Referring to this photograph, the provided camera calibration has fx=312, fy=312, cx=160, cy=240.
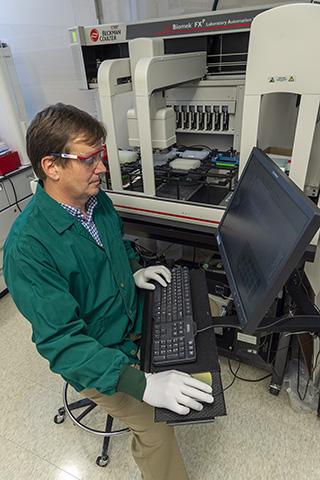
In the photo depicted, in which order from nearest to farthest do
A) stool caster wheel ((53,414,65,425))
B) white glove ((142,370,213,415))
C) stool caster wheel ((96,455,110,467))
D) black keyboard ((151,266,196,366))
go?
1. white glove ((142,370,213,415))
2. black keyboard ((151,266,196,366))
3. stool caster wheel ((96,455,110,467))
4. stool caster wheel ((53,414,65,425))

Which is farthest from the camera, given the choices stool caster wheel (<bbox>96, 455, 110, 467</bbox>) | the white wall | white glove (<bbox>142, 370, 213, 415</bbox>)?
the white wall

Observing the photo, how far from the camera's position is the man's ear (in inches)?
37.0

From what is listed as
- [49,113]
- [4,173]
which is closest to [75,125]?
[49,113]

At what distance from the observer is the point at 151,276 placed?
4.12 feet

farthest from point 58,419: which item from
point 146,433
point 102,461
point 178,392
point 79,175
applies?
point 79,175

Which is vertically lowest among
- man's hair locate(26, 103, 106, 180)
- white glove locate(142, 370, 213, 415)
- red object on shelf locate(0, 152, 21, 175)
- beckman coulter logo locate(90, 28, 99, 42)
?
white glove locate(142, 370, 213, 415)

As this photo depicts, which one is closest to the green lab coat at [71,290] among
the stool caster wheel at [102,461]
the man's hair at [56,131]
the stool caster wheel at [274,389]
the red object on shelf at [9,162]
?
the man's hair at [56,131]

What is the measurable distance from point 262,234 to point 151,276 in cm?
56

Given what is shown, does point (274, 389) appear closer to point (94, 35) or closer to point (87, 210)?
point (87, 210)

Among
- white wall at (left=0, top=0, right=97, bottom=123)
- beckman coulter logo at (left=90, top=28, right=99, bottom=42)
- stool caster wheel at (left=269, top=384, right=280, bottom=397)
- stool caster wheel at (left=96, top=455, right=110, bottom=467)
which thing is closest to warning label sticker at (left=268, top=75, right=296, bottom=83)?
beckman coulter logo at (left=90, top=28, right=99, bottom=42)

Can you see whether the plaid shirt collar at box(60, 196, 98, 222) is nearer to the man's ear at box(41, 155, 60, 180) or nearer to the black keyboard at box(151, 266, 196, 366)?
the man's ear at box(41, 155, 60, 180)

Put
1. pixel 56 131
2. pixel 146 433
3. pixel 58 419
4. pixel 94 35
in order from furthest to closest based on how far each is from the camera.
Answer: pixel 94 35
pixel 58 419
pixel 146 433
pixel 56 131

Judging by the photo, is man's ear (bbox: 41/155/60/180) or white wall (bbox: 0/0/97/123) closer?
man's ear (bbox: 41/155/60/180)

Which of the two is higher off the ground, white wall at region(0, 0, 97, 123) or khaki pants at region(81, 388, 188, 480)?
white wall at region(0, 0, 97, 123)
